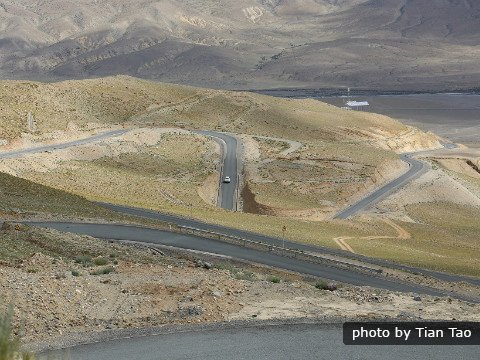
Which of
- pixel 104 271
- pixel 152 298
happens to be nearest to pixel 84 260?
pixel 104 271

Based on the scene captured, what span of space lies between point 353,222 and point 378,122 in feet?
205

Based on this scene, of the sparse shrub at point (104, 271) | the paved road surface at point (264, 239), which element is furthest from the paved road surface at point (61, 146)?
the sparse shrub at point (104, 271)

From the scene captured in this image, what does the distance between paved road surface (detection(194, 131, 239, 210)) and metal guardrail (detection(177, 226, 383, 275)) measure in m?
24.2

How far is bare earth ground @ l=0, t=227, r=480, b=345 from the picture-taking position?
18734 mm

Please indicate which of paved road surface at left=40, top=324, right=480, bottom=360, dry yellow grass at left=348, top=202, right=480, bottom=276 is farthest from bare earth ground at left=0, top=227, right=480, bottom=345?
dry yellow grass at left=348, top=202, right=480, bottom=276

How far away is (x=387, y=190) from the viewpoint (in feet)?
233

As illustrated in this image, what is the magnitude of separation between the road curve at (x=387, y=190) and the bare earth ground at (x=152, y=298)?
122 feet

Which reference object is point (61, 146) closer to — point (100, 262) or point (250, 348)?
point (100, 262)

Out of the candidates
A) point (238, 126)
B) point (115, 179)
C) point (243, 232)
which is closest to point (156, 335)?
point (243, 232)

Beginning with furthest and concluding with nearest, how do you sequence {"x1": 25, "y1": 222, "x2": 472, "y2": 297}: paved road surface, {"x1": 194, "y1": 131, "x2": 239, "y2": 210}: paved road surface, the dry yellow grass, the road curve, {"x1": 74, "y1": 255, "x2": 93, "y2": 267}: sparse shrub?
1. {"x1": 194, "y1": 131, "x2": 239, "y2": 210}: paved road surface
2. the road curve
3. the dry yellow grass
4. {"x1": 25, "y1": 222, "x2": 472, "y2": 297}: paved road surface
5. {"x1": 74, "y1": 255, "x2": 93, "y2": 267}: sparse shrub

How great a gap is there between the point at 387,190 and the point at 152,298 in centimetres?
5325

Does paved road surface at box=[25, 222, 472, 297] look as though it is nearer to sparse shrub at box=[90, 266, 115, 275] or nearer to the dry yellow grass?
the dry yellow grass

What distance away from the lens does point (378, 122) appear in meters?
116

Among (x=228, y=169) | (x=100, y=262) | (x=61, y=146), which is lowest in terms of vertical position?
(x=100, y=262)
